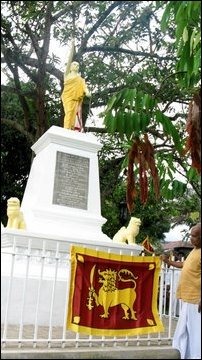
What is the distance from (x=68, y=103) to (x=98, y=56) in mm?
3714

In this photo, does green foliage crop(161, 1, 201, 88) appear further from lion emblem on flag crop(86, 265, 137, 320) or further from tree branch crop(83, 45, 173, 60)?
tree branch crop(83, 45, 173, 60)

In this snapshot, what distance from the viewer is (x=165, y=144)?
1207cm

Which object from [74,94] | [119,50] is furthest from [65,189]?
[119,50]

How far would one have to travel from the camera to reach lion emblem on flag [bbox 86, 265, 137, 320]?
596 centimetres

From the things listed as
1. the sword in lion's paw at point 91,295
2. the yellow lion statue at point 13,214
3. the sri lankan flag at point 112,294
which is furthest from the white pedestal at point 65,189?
the sword in lion's paw at point 91,295

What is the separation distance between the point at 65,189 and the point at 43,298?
241 cm

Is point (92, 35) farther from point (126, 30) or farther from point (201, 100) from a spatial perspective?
point (201, 100)

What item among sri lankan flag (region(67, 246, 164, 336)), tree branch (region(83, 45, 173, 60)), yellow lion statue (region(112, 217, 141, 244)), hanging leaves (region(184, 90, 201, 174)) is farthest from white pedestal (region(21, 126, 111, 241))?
hanging leaves (region(184, 90, 201, 174))

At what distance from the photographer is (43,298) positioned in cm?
738

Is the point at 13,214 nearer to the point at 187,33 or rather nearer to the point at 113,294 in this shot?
the point at 113,294

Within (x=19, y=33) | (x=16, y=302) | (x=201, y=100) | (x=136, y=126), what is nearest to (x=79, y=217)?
(x=16, y=302)

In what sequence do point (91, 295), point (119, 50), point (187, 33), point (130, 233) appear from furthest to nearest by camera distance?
point (119, 50) → point (130, 233) → point (91, 295) → point (187, 33)

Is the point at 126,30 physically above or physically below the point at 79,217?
above

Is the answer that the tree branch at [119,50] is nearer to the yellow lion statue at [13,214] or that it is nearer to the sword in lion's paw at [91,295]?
the yellow lion statue at [13,214]
